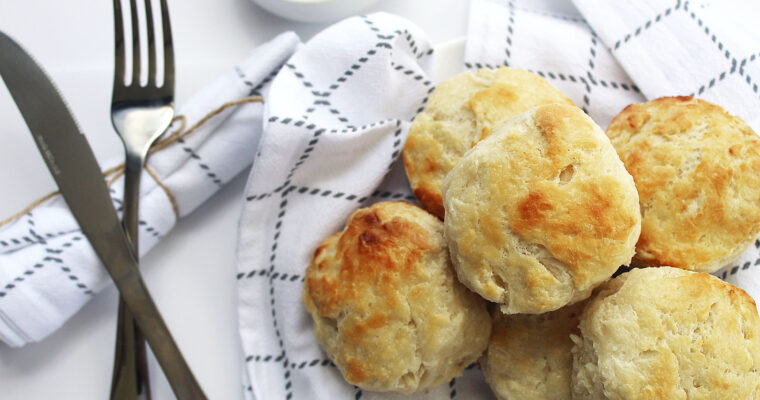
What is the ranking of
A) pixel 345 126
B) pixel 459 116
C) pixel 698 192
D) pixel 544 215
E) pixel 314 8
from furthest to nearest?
pixel 314 8
pixel 345 126
pixel 459 116
pixel 698 192
pixel 544 215

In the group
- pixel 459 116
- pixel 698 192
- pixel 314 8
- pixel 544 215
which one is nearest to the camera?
pixel 544 215

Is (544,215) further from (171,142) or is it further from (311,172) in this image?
(171,142)

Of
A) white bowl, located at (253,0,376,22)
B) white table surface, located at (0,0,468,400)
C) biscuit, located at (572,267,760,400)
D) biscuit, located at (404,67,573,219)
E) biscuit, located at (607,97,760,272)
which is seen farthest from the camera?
white bowl, located at (253,0,376,22)

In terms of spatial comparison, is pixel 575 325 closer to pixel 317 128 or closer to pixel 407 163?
pixel 407 163

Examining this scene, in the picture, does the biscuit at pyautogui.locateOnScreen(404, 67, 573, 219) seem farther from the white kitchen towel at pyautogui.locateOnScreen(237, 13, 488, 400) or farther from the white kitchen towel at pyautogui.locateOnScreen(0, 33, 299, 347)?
the white kitchen towel at pyautogui.locateOnScreen(0, 33, 299, 347)

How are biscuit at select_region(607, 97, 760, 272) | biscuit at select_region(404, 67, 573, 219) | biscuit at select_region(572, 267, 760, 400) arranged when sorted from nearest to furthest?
biscuit at select_region(572, 267, 760, 400) < biscuit at select_region(607, 97, 760, 272) < biscuit at select_region(404, 67, 573, 219)

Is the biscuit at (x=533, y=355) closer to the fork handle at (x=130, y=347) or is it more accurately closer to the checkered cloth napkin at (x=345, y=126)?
the checkered cloth napkin at (x=345, y=126)

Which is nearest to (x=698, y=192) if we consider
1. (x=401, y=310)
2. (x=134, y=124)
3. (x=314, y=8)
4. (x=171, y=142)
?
(x=401, y=310)

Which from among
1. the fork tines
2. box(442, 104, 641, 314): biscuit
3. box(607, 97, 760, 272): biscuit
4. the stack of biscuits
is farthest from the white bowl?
box(607, 97, 760, 272): biscuit

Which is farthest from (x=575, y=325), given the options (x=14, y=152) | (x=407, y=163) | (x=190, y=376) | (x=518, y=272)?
(x=14, y=152)
